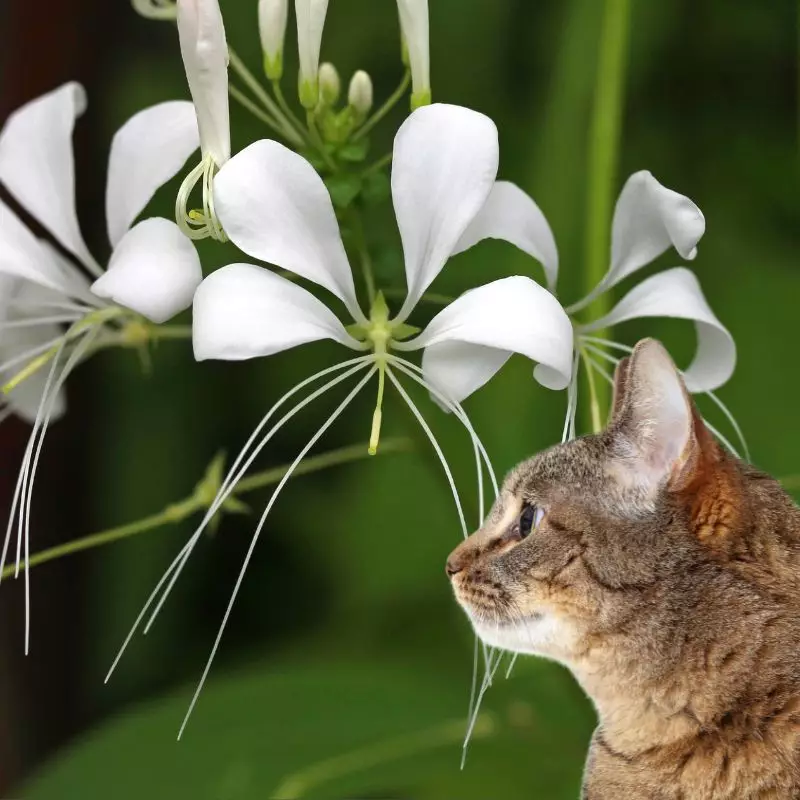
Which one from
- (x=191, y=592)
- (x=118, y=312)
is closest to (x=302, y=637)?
(x=191, y=592)

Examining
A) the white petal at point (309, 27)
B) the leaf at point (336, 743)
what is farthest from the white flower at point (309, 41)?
the leaf at point (336, 743)

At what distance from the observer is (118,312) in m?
Answer: 0.48

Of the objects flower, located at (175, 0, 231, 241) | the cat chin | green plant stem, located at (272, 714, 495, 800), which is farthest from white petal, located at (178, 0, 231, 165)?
green plant stem, located at (272, 714, 495, 800)

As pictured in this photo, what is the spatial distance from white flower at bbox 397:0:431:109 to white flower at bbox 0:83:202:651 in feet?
0.32

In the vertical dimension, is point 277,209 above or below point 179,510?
above

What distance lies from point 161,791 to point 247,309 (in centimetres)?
42

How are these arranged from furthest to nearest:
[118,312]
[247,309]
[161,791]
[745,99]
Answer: [745,99] < [161,791] < [118,312] < [247,309]

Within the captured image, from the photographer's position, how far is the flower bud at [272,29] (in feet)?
1.55

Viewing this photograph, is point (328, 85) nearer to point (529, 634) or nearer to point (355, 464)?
point (529, 634)

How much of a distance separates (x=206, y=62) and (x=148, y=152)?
0.09 m

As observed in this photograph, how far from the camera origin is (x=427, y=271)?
1.40ft

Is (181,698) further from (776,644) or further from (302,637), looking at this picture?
(776,644)

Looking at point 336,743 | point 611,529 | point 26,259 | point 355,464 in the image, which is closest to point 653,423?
point 611,529

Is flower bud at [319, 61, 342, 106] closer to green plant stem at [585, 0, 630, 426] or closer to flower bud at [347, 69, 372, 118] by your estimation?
flower bud at [347, 69, 372, 118]
